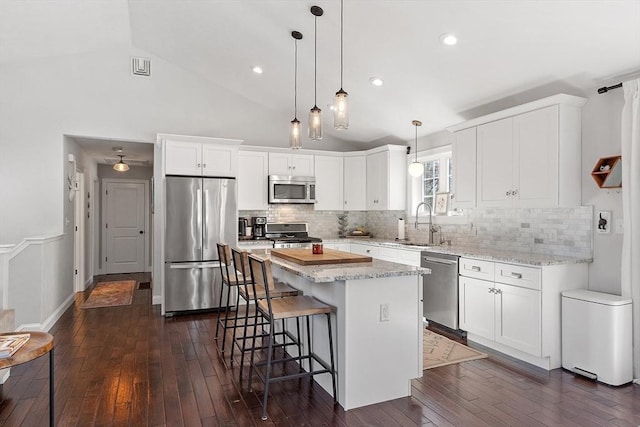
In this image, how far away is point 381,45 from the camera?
3916 millimetres

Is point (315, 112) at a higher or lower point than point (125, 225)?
higher

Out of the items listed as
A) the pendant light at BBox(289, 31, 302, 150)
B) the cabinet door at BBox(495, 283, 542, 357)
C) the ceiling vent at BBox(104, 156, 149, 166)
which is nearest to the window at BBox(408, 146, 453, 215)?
the pendant light at BBox(289, 31, 302, 150)

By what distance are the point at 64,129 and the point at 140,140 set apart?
92 cm

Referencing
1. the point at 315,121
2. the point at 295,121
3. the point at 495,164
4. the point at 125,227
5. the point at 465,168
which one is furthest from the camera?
the point at 125,227

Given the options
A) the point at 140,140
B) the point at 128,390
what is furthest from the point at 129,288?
the point at 128,390

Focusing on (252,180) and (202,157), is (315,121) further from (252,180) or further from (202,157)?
(252,180)

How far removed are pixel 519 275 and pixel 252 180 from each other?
12.8ft

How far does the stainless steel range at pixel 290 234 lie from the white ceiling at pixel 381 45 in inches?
72.9

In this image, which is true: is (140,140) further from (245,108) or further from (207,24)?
(207,24)

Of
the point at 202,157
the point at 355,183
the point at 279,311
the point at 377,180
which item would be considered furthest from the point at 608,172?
the point at 202,157

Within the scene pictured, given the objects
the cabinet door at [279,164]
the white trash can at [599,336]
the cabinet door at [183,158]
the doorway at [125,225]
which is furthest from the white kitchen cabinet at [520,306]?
the doorway at [125,225]

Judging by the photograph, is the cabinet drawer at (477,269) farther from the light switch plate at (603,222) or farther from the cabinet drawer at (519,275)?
the light switch plate at (603,222)

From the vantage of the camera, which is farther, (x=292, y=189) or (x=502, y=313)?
(x=292, y=189)

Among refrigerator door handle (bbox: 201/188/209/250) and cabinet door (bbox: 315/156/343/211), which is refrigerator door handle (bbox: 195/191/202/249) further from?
cabinet door (bbox: 315/156/343/211)
